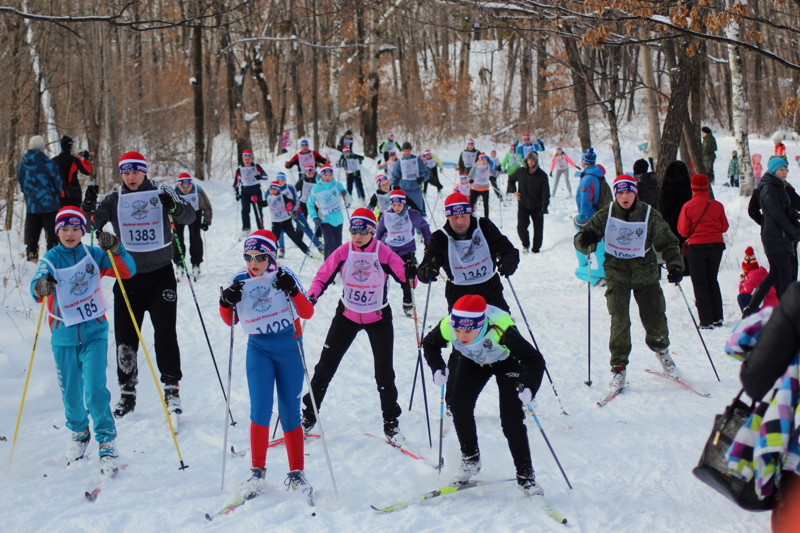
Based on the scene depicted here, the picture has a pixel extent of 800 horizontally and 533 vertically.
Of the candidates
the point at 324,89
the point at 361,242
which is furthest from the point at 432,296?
the point at 324,89

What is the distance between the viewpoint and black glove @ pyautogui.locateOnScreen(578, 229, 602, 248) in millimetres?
6551

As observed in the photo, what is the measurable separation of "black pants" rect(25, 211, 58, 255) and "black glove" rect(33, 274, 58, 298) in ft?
19.0

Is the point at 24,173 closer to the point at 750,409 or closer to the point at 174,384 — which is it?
the point at 174,384

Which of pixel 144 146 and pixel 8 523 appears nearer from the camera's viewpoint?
pixel 8 523

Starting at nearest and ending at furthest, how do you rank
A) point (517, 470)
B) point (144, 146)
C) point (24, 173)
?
point (517, 470), point (24, 173), point (144, 146)

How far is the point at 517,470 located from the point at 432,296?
614 centimetres

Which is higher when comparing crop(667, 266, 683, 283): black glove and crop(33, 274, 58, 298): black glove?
crop(33, 274, 58, 298): black glove

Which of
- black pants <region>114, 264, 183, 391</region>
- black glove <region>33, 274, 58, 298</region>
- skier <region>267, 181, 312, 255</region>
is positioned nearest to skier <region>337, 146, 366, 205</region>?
skier <region>267, 181, 312, 255</region>

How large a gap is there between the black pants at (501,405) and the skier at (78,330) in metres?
2.50

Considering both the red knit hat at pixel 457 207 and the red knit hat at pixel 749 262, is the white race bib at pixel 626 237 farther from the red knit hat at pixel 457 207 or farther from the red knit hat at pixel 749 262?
the red knit hat at pixel 749 262

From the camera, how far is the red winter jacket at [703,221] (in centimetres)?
825

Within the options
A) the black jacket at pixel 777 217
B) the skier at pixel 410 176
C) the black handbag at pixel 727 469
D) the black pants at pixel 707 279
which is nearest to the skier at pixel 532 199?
the skier at pixel 410 176

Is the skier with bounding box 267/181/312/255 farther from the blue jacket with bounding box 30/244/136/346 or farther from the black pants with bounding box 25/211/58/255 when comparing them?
the blue jacket with bounding box 30/244/136/346

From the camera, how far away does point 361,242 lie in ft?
19.7
